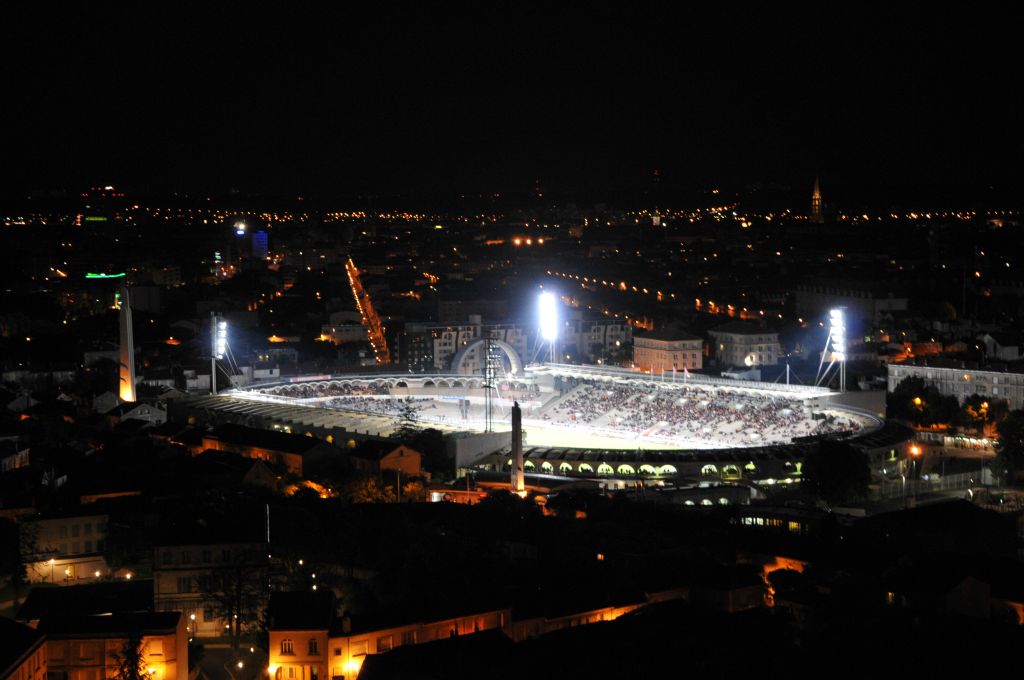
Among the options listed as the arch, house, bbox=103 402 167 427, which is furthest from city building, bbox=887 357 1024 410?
house, bbox=103 402 167 427

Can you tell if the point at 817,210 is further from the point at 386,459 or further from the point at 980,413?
the point at 386,459

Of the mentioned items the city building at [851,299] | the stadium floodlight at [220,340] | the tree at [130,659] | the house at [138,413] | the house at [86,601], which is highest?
the city building at [851,299]

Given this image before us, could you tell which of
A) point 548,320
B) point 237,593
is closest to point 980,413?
point 548,320

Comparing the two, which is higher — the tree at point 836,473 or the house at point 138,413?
the house at point 138,413

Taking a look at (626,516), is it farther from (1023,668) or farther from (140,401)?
(140,401)

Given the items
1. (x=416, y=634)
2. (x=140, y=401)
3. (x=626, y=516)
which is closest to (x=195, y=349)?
(x=140, y=401)

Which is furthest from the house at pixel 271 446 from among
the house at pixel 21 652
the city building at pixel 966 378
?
the city building at pixel 966 378

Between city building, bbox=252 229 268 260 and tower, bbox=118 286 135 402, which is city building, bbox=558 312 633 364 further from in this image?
city building, bbox=252 229 268 260

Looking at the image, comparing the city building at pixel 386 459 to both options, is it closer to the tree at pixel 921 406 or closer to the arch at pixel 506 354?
the arch at pixel 506 354
